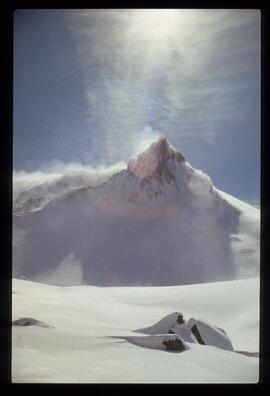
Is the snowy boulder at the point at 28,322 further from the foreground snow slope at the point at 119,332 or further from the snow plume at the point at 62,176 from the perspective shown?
the snow plume at the point at 62,176

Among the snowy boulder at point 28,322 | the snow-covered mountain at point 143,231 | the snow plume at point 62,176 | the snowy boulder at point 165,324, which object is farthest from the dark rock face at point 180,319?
the snow plume at point 62,176

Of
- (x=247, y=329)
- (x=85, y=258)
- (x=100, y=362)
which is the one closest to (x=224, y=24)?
(x=85, y=258)

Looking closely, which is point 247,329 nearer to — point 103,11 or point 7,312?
point 7,312

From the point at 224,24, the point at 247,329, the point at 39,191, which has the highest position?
the point at 224,24

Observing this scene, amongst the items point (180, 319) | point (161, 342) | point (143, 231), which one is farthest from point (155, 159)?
point (161, 342)

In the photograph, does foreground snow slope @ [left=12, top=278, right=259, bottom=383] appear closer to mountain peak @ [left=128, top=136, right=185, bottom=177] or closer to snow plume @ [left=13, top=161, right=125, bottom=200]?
snow plume @ [left=13, top=161, right=125, bottom=200]
